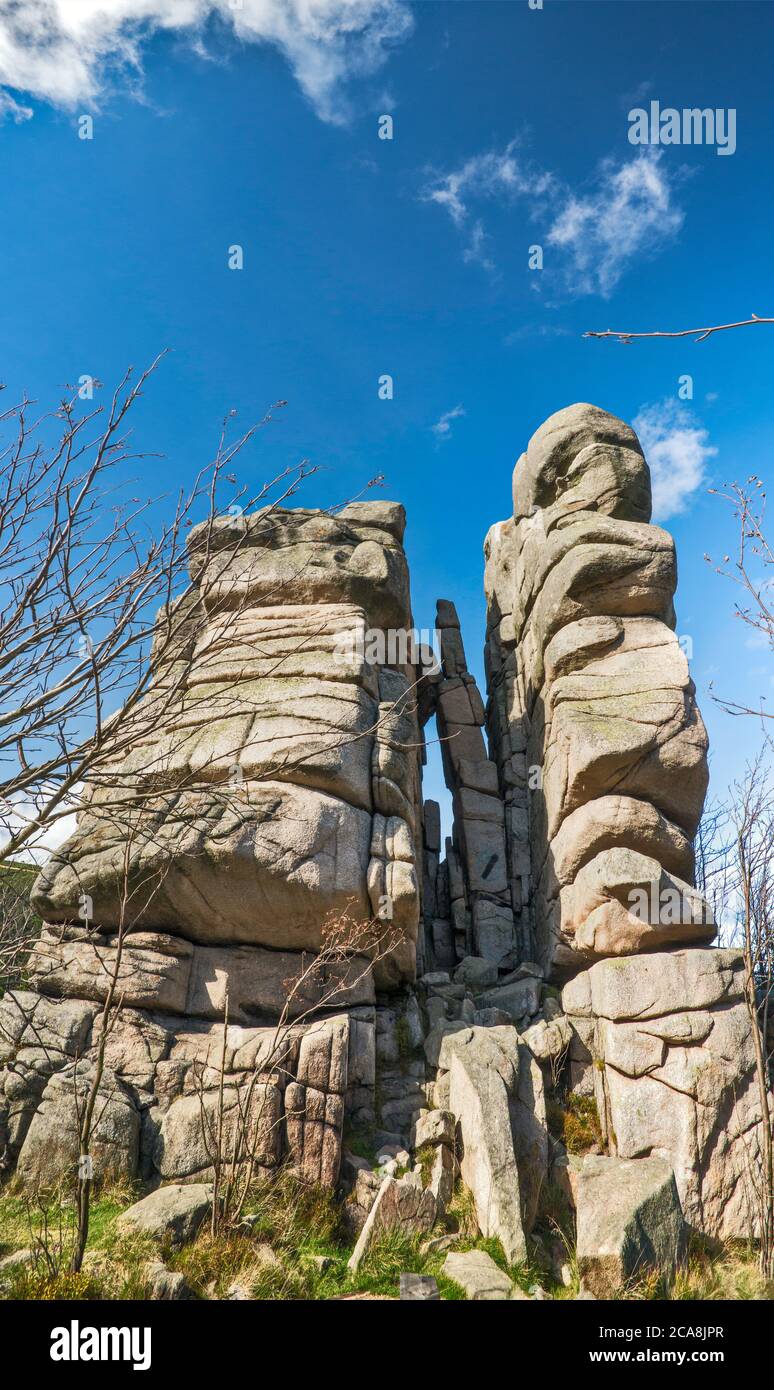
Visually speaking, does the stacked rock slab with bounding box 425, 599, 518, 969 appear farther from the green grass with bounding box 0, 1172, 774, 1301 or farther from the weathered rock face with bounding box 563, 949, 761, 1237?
the green grass with bounding box 0, 1172, 774, 1301

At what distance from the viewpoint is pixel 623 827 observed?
588 inches

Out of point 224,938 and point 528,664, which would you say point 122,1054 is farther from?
point 528,664

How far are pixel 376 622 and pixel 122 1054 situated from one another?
1041cm

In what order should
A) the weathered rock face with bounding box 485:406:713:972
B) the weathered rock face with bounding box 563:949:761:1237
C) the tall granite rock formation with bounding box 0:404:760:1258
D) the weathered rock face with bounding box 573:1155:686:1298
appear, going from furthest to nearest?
the weathered rock face with bounding box 485:406:713:972 → the weathered rock face with bounding box 563:949:761:1237 → the tall granite rock formation with bounding box 0:404:760:1258 → the weathered rock face with bounding box 573:1155:686:1298

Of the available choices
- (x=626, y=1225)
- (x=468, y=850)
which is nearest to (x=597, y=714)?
(x=468, y=850)

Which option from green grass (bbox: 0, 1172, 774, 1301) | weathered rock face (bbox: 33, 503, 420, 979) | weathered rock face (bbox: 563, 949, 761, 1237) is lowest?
green grass (bbox: 0, 1172, 774, 1301)

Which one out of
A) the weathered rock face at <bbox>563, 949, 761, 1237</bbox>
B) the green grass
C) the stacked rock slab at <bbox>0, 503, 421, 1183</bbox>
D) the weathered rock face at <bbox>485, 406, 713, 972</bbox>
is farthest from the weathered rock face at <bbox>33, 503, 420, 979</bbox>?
the green grass

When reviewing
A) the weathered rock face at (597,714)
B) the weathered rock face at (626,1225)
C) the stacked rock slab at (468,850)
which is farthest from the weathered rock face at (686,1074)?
the stacked rock slab at (468,850)

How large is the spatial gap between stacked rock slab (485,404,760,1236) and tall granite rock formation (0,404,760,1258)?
0.17 feet

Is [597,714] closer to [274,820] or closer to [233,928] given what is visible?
[274,820]

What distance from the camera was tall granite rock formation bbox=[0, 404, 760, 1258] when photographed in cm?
1134

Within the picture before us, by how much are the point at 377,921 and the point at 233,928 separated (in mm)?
2409
